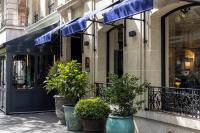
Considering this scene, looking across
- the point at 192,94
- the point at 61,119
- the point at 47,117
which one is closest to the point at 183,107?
the point at 192,94

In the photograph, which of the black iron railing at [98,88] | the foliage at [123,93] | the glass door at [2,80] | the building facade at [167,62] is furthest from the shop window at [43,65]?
the foliage at [123,93]

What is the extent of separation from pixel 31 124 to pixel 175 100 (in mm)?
5278

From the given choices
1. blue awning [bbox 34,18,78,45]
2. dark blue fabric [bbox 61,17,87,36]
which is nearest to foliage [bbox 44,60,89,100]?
dark blue fabric [bbox 61,17,87,36]

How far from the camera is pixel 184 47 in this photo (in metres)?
8.42

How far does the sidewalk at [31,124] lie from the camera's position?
33.9ft

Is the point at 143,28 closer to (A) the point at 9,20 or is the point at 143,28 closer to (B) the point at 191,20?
(B) the point at 191,20

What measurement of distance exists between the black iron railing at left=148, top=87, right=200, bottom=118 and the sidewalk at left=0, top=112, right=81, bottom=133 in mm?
2938

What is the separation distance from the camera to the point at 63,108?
1079 cm

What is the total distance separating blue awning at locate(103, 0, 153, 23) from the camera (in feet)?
23.1

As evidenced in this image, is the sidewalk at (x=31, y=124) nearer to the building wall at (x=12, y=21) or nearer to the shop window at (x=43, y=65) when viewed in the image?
the shop window at (x=43, y=65)

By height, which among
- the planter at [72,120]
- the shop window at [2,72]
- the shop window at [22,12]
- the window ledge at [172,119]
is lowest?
the planter at [72,120]

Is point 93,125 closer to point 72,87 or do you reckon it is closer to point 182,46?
point 72,87

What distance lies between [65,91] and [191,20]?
417 cm

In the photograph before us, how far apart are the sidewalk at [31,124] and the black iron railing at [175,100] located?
9.64 feet
